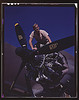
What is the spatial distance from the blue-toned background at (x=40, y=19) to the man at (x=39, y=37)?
0.05m

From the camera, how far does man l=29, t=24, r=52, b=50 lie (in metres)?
2.36

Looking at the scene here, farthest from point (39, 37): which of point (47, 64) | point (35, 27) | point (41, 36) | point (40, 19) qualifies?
point (47, 64)

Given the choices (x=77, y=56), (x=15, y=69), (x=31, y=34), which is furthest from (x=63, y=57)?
(x=15, y=69)

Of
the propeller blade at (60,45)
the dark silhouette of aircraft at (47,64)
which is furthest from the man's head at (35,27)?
the propeller blade at (60,45)

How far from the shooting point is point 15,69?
2.35 meters

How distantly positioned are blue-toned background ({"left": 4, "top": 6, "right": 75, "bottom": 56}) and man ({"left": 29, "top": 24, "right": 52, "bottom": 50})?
0.18ft

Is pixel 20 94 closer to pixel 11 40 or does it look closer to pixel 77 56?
pixel 11 40

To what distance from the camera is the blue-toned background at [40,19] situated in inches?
92.6

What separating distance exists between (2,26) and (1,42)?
0.26 metres

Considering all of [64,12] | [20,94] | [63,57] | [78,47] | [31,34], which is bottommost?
[20,94]

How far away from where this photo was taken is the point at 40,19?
92.7 inches

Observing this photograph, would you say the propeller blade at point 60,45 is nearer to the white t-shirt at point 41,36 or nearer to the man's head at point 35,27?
the white t-shirt at point 41,36

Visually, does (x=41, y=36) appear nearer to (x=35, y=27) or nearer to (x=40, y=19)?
(x=35, y=27)

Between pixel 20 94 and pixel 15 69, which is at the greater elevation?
pixel 15 69
